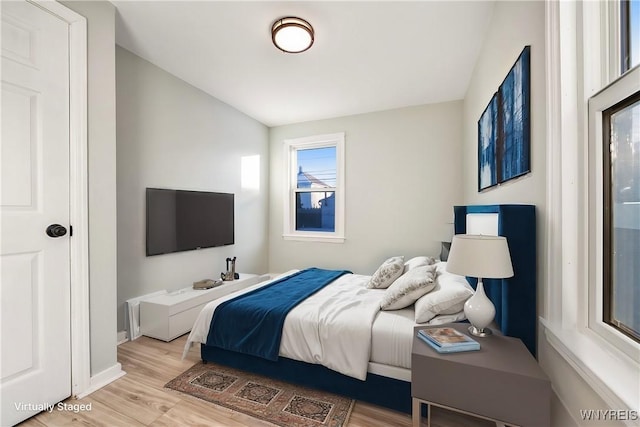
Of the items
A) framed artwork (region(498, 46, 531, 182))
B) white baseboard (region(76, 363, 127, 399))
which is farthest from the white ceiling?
white baseboard (region(76, 363, 127, 399))

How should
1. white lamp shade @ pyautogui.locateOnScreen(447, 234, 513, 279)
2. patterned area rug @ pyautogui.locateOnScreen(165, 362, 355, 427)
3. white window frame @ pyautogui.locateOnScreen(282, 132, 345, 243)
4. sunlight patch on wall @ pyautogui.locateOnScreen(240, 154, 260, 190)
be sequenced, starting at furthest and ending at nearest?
white window frame @ pyautogui.locateOnScreen(282, 132, 345, 243), sunlight patch on wall @ pyautogui.locateOnScreen(240, 154, 260, 190), patterned area rug @ pyautogui.locateOnScreen(165, 362, 355, 427), white lamp shade @ pyautogui.locateOnScreen(447, 234, 513, 279)

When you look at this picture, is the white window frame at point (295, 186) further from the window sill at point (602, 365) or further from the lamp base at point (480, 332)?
the window sill at point (602, 365)

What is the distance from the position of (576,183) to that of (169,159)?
11.1ft

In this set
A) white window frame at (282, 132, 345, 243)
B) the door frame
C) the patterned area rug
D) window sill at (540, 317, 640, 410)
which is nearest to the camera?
window sill at (540, 317, 640, 410)

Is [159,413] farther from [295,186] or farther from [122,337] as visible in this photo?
[295,186]

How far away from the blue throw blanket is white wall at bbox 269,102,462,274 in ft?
6.63

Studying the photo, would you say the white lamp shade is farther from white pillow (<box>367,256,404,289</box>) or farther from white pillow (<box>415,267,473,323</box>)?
white pillow (<box>367,256,404,289</box>)

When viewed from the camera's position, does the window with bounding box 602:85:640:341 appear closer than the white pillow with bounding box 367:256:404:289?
Yes

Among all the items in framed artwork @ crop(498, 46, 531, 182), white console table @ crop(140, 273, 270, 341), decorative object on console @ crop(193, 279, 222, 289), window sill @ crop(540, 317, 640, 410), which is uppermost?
framed artwork @ crop(498, 46, 531, 182)

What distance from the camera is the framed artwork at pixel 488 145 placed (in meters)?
2.01

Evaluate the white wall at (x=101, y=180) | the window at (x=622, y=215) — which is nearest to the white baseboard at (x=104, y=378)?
the white wall at (x=101, y=180)

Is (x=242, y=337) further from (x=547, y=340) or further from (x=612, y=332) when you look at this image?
(x=612, y=332)

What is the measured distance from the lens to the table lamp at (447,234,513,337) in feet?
3.99

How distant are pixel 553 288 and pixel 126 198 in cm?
324
